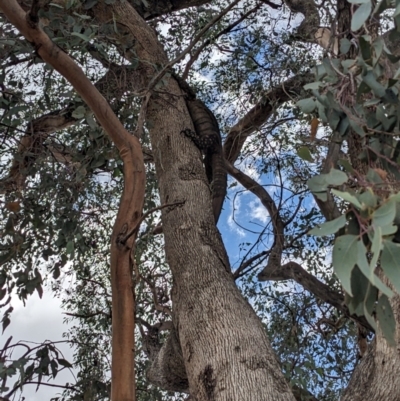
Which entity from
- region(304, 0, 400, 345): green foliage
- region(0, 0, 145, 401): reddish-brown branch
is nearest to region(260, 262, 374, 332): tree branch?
region(0, 0, 145, 401): reddish-brown branch

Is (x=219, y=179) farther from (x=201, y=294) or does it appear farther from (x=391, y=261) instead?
(x=391, y=261)

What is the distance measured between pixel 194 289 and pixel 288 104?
2.36m

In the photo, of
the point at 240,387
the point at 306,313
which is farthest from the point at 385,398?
the point at 306,313

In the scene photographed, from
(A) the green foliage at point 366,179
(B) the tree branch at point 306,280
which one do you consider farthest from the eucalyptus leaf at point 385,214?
(B) the tree branch at point 306,280

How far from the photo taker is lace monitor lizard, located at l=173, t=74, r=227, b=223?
328 centimetres

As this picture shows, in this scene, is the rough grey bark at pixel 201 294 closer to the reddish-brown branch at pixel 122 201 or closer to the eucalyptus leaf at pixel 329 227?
the reddish-brown branch at pixel 122 201

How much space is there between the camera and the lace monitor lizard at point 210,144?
10.7 ft

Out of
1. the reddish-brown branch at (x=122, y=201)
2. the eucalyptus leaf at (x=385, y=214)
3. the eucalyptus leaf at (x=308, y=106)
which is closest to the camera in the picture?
the eucalyptus leaf at (x=385, y=214)

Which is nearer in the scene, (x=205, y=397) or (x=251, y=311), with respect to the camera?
(x=205, y=397)

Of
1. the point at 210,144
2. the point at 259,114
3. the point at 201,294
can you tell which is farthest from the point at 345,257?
the point at 259,114

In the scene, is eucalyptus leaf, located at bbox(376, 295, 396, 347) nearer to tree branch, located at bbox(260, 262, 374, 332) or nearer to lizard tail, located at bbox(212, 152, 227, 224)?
tree branch, located at bbox(260, 262, 374, 332)

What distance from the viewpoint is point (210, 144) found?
3291 millimetres

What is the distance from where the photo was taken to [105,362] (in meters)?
4.20

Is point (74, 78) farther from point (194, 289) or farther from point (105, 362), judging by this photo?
point (105, 362)
